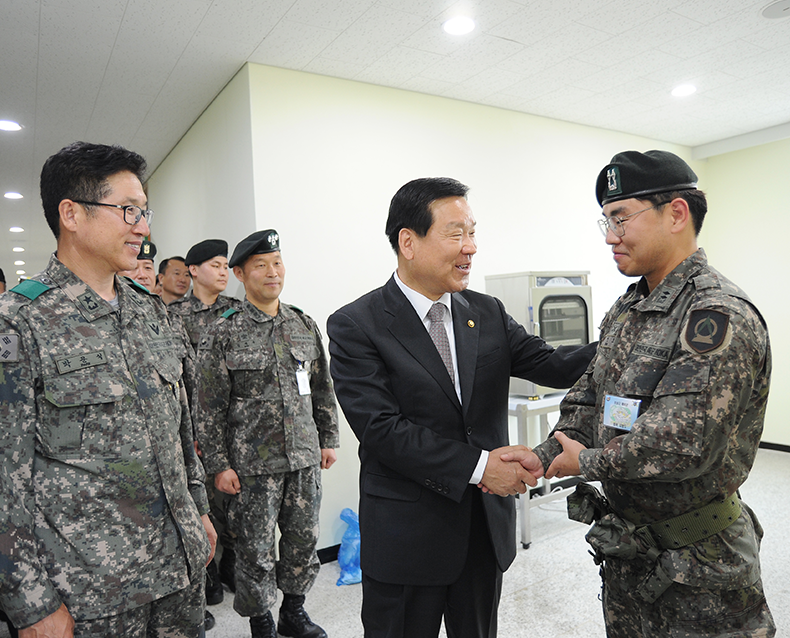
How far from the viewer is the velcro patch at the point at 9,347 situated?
125cm

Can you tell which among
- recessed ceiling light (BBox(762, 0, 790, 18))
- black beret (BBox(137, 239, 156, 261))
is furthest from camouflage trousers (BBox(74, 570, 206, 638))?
recessed ceiling light (BBox(762, 0, 790, 18))

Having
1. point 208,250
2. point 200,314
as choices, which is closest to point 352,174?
point 208,250

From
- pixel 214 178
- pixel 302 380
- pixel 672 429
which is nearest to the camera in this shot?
pixel 672 429

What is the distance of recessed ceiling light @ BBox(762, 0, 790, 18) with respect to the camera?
301cm

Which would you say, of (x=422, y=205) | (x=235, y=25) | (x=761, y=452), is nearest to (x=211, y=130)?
(x=235, y=25)

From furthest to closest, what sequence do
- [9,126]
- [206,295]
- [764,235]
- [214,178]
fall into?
[764,235]
[9,126]
[214,178]
[206,295]

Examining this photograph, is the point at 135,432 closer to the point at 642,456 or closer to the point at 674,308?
the point at 642,456

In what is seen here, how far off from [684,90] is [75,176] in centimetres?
438

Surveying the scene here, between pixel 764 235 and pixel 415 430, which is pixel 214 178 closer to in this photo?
pixel 415 430

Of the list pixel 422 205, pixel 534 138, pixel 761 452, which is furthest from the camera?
pixel 761 452

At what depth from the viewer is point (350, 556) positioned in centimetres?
324

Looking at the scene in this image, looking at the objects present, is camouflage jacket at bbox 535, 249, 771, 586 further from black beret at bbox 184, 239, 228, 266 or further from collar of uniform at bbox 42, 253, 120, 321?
black beret at bbox 184, 239, 228, 266

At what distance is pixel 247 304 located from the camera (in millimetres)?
2740

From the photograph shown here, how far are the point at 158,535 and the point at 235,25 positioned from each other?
2594 mm
